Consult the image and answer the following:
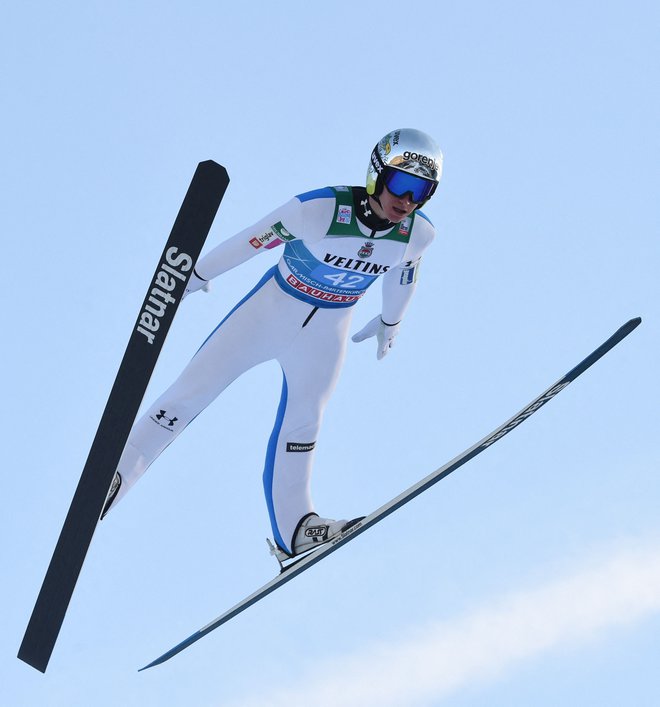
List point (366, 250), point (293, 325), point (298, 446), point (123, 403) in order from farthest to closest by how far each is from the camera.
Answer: point (298, 446)
point (293, 325)
point (366, 250)
point (123, 403)

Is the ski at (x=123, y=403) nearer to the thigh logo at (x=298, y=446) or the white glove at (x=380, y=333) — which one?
the thigh logo at (x=298, y=446)

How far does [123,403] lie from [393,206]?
6.65 ft

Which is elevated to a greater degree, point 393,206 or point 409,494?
point 393,206

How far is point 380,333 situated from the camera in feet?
30.0

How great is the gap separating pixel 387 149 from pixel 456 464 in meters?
1.97

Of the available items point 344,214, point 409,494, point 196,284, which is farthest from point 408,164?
point 409,494

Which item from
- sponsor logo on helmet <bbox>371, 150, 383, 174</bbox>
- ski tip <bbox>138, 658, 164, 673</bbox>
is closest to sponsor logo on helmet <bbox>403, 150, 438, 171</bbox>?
sponsor logo on helmet <bbox>371, 150, 383, 174</bbox>

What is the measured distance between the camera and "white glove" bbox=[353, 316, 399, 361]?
9125 millimetres

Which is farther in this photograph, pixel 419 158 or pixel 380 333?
pixel 380 333

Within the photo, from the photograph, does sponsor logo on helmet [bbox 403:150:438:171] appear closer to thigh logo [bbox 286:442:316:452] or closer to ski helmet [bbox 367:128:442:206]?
ski helmet [bbox 367:128:442:206]

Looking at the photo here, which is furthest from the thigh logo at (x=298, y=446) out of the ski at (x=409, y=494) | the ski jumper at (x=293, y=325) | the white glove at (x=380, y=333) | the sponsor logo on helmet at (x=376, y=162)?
the sponsor logo on helmet at (x=376, y=162)

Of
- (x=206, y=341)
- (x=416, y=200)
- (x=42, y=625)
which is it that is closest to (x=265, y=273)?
(x=206, y=341)

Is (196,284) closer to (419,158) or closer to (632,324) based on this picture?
(419,158)

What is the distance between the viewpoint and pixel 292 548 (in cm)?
860
